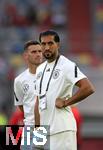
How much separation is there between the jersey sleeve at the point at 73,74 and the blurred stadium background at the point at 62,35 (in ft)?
34.6

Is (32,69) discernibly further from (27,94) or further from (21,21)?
(21,21)

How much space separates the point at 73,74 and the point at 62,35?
15386 mm

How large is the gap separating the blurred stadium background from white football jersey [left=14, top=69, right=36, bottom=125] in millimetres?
9177

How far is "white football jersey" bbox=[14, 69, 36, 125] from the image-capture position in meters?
8.37

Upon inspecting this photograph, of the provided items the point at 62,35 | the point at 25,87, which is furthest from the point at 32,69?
the point at 62,35

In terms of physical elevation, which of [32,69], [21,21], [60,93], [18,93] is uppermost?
[21,21]

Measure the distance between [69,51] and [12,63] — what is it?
66.3 inches

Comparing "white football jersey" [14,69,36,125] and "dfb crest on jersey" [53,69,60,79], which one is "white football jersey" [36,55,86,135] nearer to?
"dfb crest on jersey" [53,69,60,79]

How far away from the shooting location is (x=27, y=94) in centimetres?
855

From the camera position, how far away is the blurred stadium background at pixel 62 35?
A: 18859 millimetres

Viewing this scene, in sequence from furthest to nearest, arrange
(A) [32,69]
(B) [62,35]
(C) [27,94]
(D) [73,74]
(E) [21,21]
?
(E) [21,21] → (B) [62,35] → (A) [32,69] → (C) [27,94] → (D) [73,74]

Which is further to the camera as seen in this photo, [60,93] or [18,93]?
[18,93]

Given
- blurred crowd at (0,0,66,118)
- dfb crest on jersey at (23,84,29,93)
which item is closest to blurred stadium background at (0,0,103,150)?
blurred crowd at (0,0,66,118)

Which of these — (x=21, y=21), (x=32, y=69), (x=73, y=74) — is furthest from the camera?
(x=21, y=21)
